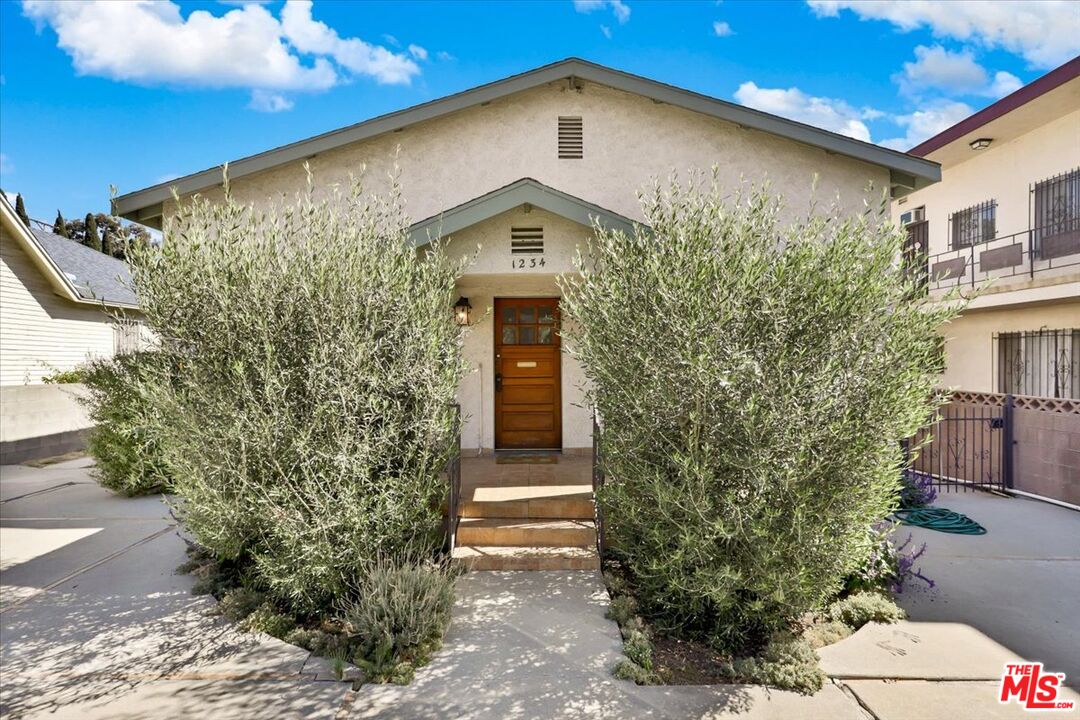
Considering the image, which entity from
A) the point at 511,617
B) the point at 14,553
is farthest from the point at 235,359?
the point at 14,553

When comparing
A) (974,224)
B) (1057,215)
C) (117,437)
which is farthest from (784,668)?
(974,224)

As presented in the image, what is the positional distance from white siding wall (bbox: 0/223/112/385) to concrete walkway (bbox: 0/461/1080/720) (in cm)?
998

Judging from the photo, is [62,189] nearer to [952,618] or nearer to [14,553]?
[14,553]

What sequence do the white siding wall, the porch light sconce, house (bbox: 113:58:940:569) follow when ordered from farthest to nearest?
the white siding wall → the porch light sconce → house (bbox: 113:58:940:569)

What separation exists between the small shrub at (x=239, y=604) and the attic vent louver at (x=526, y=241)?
4388 mm

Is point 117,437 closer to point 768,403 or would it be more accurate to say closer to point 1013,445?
point 768,403

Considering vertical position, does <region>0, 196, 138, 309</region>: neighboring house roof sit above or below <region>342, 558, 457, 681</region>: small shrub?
above

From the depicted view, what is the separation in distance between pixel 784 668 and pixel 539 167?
7.17 metres

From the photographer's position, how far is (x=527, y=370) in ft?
30.0

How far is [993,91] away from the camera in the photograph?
108 ft

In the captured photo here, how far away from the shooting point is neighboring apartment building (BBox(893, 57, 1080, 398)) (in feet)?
36.7

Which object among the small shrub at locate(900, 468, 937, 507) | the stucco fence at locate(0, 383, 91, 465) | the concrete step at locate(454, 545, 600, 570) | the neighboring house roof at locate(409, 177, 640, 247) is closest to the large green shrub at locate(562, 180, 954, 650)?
the concrete step at locate(454, 545, 600, 570)

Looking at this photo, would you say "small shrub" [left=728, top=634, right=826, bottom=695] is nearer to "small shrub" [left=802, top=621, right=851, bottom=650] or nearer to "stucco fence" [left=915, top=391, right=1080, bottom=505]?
"small shrub" [left=802, top=621, right=851, bottom=650]

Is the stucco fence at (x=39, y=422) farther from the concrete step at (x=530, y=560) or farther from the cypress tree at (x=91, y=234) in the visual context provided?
the cypress tree at (x=91, y=234)
